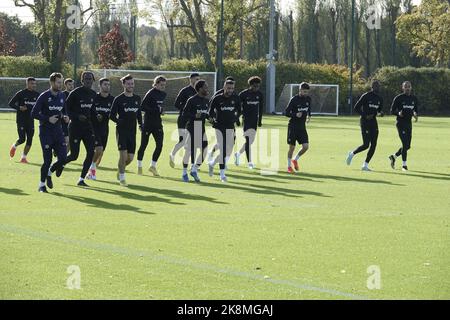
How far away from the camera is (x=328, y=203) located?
55.3 ft

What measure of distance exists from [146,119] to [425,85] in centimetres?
4902

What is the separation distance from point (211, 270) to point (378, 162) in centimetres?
1642

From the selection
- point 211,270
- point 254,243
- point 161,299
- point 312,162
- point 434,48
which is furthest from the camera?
point 434,48

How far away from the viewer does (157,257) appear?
11.1 m

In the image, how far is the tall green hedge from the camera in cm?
6769

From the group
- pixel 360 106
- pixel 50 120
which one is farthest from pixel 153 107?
pixel 360 106

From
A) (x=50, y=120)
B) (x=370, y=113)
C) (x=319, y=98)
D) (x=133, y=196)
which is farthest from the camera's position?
(x=319, y=98)

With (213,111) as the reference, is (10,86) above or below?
below

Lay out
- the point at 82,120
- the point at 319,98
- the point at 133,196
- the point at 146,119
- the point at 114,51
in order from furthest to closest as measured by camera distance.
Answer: the point at 114,51, the point at 319,98, the point at 146,119, the point at 82,120, the point at 133,196

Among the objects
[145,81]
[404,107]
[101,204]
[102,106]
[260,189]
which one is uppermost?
[102,106]

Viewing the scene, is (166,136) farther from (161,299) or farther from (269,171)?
(161,299)

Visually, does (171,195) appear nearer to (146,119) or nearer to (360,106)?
(146,119)

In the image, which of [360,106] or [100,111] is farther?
[360,106]

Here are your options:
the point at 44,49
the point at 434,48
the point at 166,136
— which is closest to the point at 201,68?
the point at 44,49
